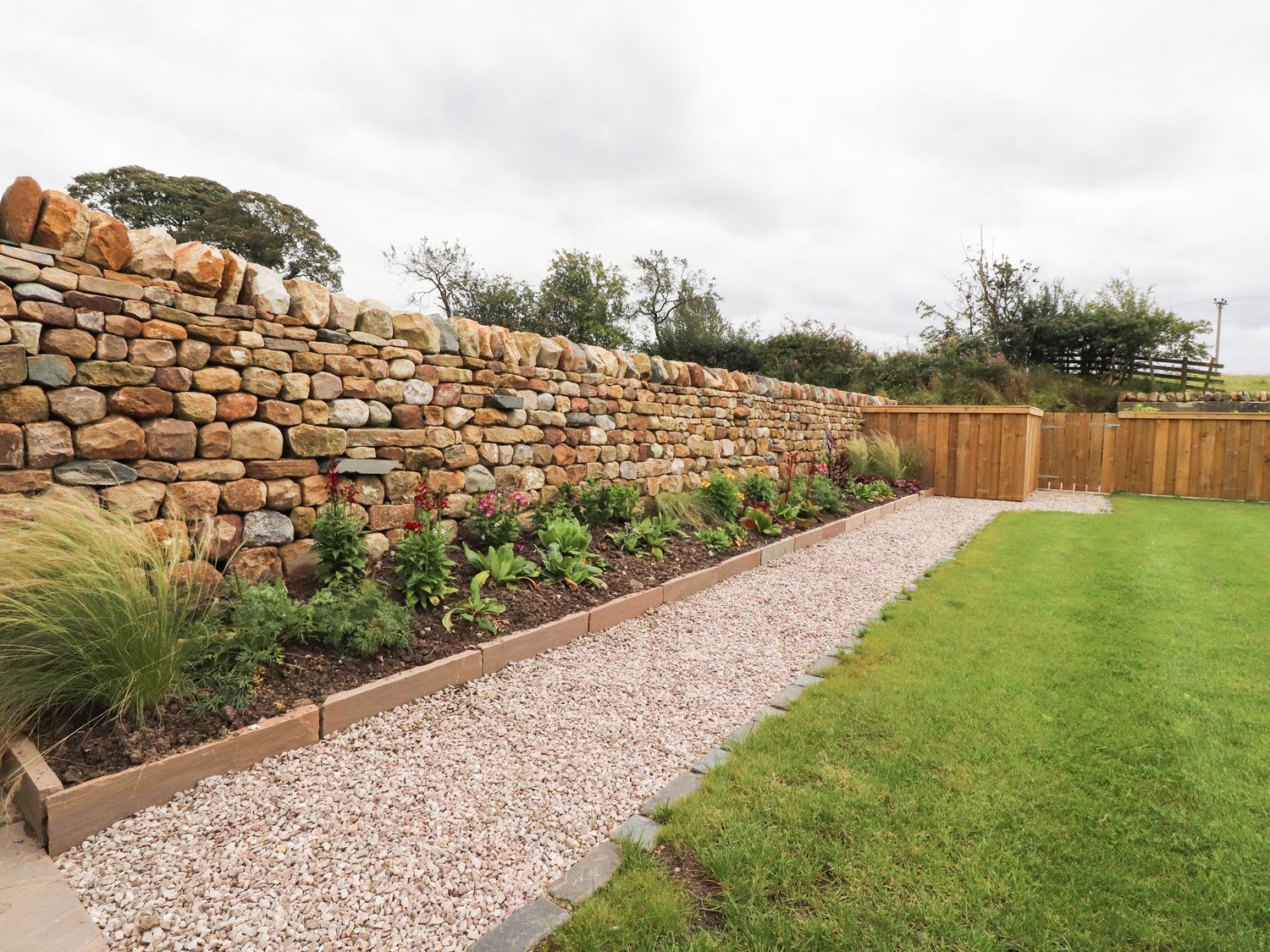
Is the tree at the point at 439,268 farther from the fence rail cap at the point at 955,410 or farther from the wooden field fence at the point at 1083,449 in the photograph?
the wooden field fence at the point at 1083,449

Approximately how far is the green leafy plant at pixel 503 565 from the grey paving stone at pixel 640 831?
1.99 m

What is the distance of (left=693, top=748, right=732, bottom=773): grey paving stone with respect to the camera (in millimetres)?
2232

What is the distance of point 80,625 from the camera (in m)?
2.10

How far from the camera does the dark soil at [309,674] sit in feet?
6.45

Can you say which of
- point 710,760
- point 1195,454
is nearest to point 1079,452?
point 1195,454

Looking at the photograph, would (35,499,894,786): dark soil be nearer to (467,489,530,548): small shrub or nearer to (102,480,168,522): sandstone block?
(467,489,530,548): small shrub

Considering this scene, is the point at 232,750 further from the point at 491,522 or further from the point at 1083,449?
the point at 1083,449

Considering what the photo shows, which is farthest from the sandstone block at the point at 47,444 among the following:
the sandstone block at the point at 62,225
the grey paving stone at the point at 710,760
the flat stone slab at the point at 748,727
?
the flat stone slab at the point at 748,727

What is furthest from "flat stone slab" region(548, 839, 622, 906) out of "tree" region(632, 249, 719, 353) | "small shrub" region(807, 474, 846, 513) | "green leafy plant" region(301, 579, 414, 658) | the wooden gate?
"tree" region(632, 249, 719, 353)

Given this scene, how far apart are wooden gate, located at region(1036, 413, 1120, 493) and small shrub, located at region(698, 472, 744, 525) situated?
850cm

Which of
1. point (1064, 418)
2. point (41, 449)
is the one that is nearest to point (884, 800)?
point (41, 449)

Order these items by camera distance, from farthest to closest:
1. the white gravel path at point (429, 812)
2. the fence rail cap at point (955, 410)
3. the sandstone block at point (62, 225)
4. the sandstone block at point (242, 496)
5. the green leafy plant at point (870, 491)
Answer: the fence rail cap at point (955, 410)
the green leafy plant at point (870, 491)
the sandstone block at point (242, 496)
the sandstone block at point (62, 225)
the white gravel path at point (429, 812)

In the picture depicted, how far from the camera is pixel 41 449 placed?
2438 mm

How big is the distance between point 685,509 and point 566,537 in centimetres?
189
